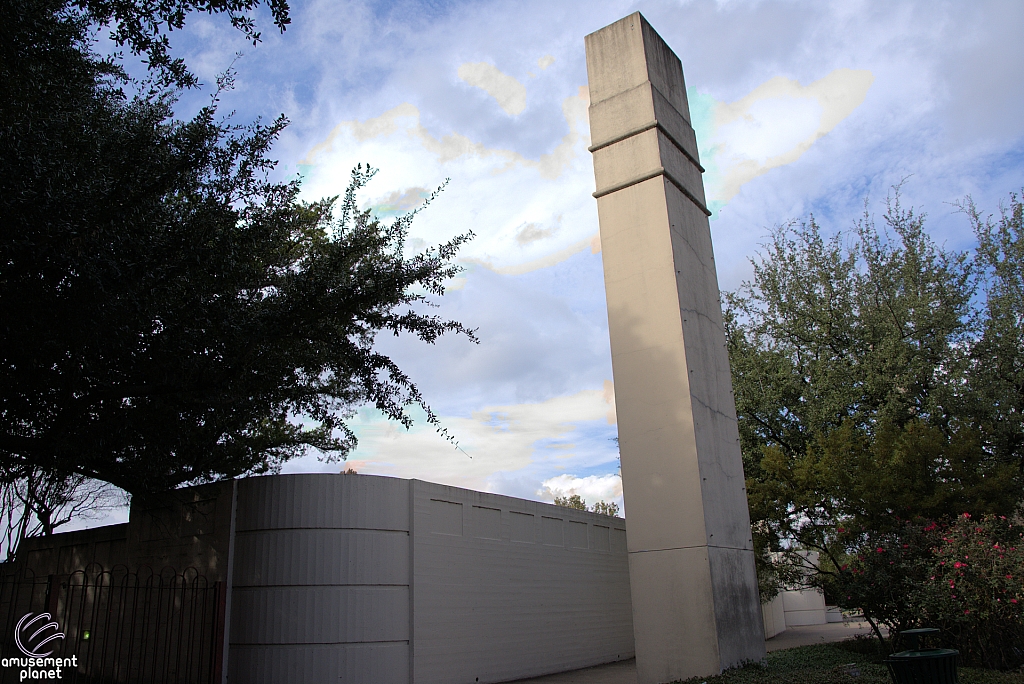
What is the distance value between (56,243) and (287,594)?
6.03 m

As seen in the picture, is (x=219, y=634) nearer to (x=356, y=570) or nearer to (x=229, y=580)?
(x=229, y=580)

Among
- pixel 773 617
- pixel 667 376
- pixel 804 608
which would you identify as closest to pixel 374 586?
pixel 667 376

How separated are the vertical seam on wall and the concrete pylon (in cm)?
595

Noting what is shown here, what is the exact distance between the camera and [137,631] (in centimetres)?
1285

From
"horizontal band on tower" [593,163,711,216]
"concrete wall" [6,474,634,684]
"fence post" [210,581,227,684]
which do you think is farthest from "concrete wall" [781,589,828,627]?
"fence post" [210,581,227,684]

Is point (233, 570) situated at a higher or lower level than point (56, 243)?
lower

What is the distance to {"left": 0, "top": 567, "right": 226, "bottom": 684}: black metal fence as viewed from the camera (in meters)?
10.9

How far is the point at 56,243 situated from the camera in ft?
25.0

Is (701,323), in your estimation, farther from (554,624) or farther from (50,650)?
(50,650)

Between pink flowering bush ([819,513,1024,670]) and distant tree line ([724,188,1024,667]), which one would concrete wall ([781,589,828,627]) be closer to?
distant tree line ([724,188,1024,667])

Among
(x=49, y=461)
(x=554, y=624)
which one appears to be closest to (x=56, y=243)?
(x=49, y=461)

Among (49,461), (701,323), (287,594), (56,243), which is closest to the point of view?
(56,243)
